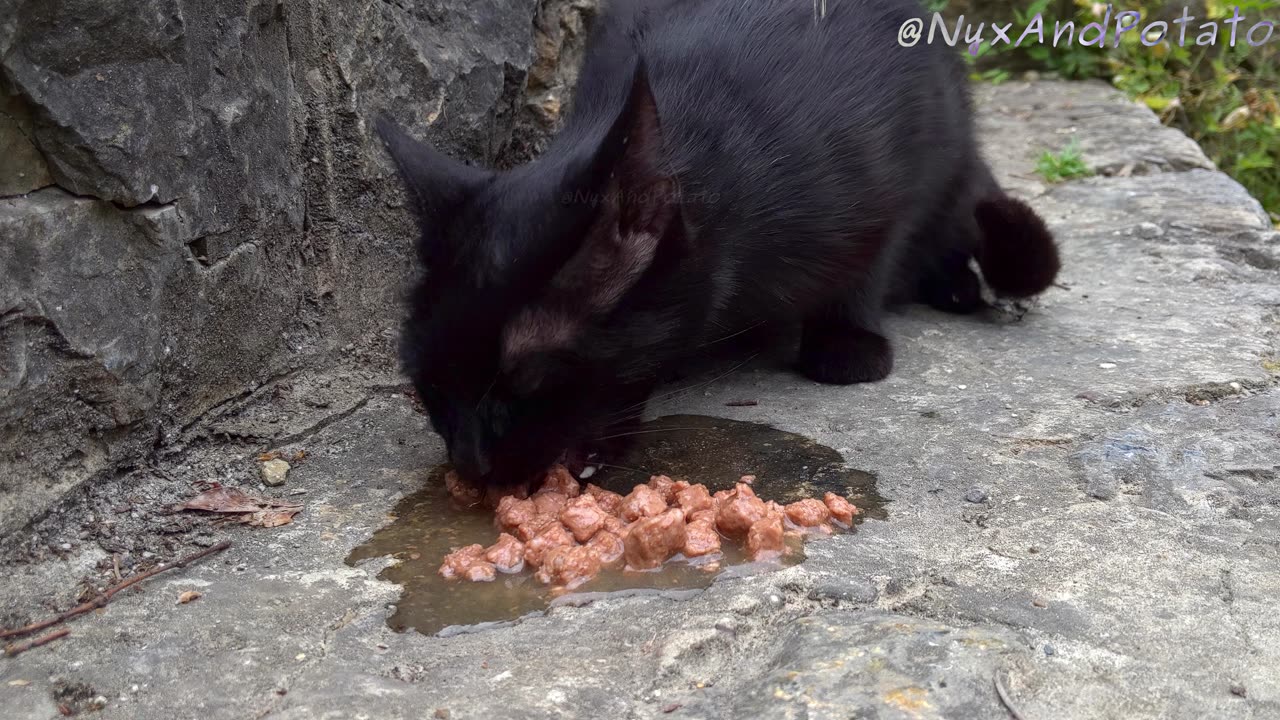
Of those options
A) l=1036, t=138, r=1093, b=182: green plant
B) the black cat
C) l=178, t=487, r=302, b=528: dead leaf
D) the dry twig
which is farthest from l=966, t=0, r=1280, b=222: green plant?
the dry twig

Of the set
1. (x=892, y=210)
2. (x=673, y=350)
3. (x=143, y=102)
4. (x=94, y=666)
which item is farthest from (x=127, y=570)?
(x=892, y=210)

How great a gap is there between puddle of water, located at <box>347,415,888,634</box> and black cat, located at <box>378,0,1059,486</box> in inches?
4.9

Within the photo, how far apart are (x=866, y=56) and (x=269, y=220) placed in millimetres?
1292

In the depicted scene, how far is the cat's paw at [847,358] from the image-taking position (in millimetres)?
2586

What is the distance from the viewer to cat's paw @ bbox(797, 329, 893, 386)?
102 inches

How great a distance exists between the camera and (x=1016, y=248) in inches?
115

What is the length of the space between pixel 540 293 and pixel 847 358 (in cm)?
98

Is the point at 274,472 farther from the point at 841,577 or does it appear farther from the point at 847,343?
the point at 847,343

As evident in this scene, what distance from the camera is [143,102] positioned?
1.90 meters

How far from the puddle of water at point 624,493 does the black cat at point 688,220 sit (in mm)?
126

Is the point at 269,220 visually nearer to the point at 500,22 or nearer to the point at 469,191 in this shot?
the point at 469,191

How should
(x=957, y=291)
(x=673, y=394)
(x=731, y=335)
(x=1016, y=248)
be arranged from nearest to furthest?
(x=731, y=335), (x=673, y=394), (x=1016, y=248), (x=957, y=291)

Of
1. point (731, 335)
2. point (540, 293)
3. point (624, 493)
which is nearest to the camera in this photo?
point (540, 293)

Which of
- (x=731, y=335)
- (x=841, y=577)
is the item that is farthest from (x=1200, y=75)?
(x=841, y=577)
